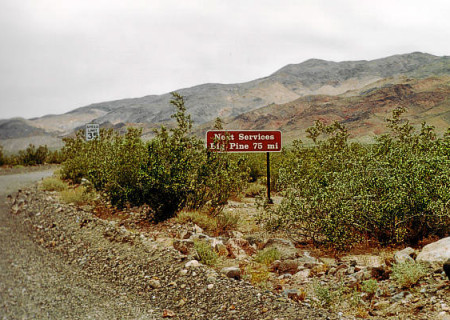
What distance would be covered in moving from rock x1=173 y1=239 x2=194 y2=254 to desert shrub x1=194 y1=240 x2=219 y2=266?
0.26 meters

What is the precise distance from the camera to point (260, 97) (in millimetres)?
165750

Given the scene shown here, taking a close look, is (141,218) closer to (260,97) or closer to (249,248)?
(249,248)

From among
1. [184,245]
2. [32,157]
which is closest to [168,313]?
[184,245]

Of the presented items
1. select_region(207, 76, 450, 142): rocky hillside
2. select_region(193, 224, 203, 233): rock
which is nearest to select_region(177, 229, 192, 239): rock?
select_region(193, 224, 203, 233): rock

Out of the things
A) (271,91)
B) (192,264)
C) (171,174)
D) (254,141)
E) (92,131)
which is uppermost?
(271,91)

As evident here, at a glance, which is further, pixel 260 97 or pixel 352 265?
pixel 260 97

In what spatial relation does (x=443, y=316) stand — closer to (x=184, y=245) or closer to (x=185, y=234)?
(x=184, y=245)

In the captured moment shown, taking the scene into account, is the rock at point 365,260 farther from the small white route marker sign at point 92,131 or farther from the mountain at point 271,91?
the mountain at point 271,91

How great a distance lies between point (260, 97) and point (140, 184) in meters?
161

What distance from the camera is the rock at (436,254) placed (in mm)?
4590

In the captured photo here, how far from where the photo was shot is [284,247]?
6.14 m

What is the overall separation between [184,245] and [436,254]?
3417mm

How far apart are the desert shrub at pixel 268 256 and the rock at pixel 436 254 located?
1911mm

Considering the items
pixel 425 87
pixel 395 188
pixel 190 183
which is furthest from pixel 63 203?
pixel 425 87
